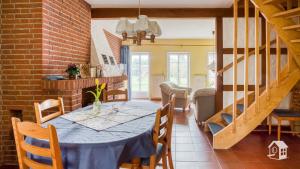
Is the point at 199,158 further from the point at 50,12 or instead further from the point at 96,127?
the point at 50,12

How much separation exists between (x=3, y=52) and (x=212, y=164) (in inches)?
119

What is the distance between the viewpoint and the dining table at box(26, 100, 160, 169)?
1711 mm

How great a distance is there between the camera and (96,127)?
84.1 inches

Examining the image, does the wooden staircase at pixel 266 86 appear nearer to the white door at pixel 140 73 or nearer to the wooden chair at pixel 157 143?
the wooden chair at pixel 157 143

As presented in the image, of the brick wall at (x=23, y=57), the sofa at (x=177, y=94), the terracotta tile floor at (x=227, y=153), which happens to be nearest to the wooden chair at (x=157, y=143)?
the terracotta tile floor at (x=227, y=153)

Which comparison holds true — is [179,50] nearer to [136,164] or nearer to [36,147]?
[136,164]

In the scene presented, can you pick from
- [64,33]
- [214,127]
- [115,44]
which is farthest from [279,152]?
[115,44]

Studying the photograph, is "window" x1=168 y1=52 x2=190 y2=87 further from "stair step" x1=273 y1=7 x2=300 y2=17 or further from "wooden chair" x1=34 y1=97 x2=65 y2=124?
"wooden chair" x1=34 y1=97 x2=65 y2=124

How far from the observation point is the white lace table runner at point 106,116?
7.39 feet

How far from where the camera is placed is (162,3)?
4.81 metres

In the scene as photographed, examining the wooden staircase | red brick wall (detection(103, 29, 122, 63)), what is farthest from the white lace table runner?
red brick wall (detection(103, 29, 122, 63))

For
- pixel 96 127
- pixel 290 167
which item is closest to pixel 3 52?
pixel 96 127

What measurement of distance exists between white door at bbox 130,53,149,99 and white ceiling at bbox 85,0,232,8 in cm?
527

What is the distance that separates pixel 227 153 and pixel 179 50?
22.1ft
